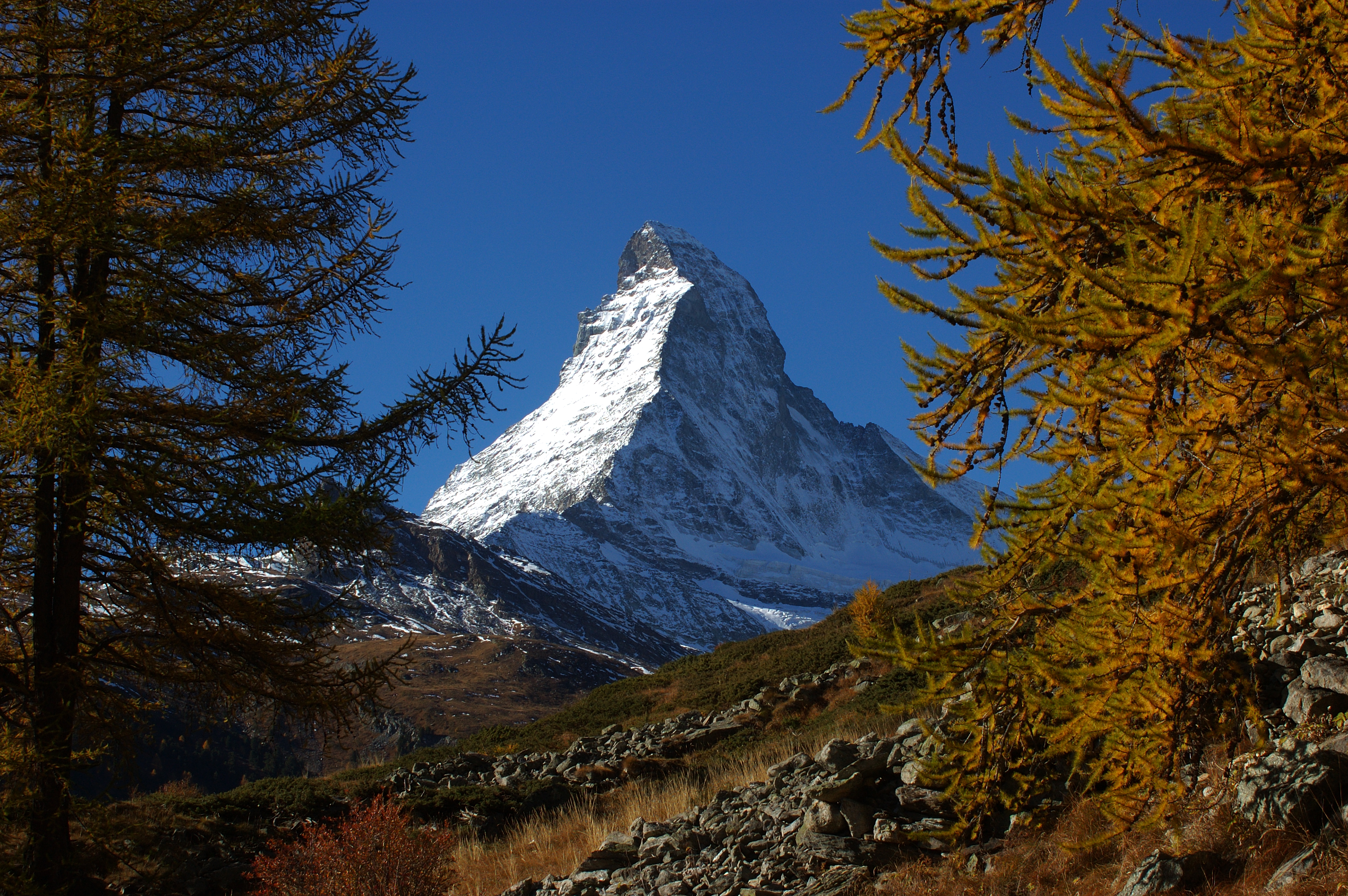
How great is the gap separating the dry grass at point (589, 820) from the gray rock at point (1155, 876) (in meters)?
4.38

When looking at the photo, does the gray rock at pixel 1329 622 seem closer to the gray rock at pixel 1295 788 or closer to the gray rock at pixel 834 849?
the gray rock at pixel 1295 788

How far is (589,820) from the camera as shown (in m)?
8.48

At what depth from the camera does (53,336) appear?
5066 mm

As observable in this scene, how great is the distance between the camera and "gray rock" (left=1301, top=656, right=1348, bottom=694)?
438 cm

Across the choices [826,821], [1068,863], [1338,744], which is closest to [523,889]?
[826,821]

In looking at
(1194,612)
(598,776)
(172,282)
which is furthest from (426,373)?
(598,776)

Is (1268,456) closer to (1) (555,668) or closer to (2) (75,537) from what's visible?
(2) (75,537)

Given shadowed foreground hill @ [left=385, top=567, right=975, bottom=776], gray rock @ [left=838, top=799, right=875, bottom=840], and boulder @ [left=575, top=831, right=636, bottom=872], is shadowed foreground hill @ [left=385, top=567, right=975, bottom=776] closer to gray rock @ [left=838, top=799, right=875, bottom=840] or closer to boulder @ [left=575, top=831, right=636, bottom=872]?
boulder @ [left=575, top=831, right=636, bottom=872]

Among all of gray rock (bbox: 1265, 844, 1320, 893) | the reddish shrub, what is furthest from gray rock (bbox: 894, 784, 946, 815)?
the reddish shrub

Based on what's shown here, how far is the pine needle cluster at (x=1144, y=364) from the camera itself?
95.8 inches

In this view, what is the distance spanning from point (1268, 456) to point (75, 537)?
6.63m

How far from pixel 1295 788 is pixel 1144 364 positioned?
246cm

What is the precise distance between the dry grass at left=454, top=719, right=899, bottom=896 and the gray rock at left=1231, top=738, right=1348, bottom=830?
463 centimetres

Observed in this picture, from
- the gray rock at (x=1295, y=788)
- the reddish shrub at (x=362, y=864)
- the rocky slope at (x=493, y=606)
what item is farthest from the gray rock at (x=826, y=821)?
the rocky slope at (x=493, y=606)
